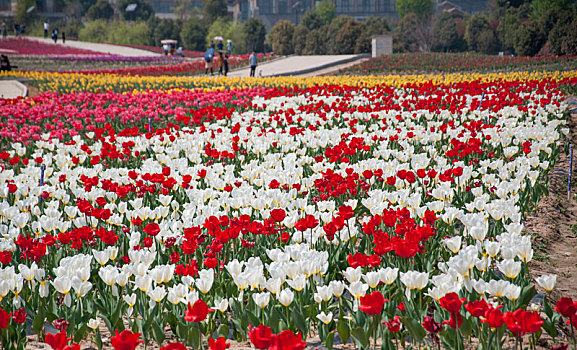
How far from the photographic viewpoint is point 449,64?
30.7 m

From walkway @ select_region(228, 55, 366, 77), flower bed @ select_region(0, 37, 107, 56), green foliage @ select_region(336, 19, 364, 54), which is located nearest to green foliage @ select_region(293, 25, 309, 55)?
green foliage @ select_region(336, 19, 364, 54)

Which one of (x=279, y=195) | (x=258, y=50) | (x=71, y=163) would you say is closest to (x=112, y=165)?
(x=71, y=163)

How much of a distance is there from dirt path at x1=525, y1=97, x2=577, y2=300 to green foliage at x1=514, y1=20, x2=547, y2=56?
3087 centimetres

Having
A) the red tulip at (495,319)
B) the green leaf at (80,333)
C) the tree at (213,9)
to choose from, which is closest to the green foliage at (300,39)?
the tree at (213,9)

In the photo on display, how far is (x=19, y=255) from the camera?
4199 mm

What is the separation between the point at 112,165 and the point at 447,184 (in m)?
4.85

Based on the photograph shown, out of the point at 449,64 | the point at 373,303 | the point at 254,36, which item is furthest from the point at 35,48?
the point at 373,303

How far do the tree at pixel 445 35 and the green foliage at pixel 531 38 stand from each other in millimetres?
13139

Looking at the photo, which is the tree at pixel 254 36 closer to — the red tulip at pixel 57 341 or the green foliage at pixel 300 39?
the green foliage at pixel 300 39

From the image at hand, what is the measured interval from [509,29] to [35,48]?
125 ft

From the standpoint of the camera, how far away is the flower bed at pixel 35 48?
4547 centimetres

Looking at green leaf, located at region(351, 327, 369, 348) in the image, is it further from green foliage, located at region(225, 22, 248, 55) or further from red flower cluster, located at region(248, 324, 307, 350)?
green foliage, located at region(225, 22, 248, 55)

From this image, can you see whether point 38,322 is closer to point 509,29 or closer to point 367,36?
point 367,36

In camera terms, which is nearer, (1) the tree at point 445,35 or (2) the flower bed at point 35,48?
(2) the flower bed at point 35,48
